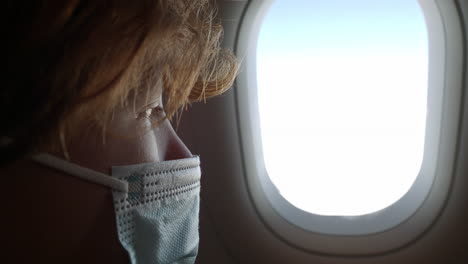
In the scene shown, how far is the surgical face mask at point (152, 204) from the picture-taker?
2.12 feet

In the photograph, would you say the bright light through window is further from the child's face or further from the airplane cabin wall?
the child's face

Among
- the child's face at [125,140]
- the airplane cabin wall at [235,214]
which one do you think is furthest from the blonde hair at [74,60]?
the airplane cabin wall at [235,214]

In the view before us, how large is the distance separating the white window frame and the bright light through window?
1.0 inches

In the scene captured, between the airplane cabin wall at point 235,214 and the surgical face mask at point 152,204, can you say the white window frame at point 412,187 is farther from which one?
the surgical face mask at point 152,204

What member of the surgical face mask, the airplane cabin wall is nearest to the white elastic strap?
the surgical face mask

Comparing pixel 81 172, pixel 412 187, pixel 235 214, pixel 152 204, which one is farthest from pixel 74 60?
pixel 412 187

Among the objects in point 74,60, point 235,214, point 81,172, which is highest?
point 74,60

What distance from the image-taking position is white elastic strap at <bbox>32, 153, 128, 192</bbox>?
1.90ft

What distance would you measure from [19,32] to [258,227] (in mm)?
870

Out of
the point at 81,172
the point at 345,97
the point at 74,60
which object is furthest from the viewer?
the point at 345,97

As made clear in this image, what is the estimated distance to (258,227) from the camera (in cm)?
118

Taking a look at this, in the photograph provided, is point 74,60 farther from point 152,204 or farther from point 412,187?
point 412,187

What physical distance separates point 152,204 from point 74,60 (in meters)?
0.30

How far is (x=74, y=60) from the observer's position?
488 millimetres
